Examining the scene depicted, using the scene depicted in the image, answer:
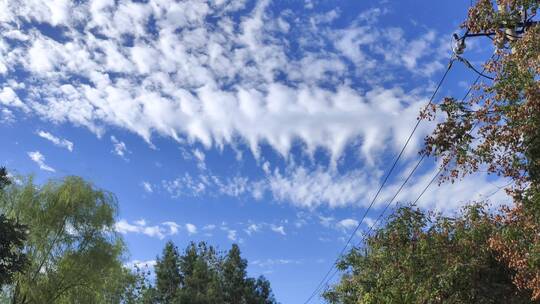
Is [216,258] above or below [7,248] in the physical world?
above

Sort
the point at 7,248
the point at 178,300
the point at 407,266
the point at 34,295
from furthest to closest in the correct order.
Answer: the point at 178,300 < the point at 34,295 < the point at 7,248 < the point at 407,266

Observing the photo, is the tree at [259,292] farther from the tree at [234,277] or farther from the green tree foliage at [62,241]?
the green tree foliage at [62,241]

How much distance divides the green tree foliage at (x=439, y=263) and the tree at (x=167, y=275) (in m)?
42.7

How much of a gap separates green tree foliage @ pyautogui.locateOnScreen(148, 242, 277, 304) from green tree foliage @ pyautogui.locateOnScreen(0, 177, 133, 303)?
90.1ft

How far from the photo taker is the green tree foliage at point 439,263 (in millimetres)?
13594

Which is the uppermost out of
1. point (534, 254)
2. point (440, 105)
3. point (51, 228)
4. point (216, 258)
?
point (216, 258)

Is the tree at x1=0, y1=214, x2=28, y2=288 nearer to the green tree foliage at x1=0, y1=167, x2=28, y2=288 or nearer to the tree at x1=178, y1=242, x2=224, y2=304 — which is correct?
the green tree foliage at x1=0, y1=167, x2=28, y2=288

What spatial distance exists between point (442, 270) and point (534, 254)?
6387mm

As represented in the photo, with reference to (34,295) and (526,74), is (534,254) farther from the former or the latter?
(34,295)

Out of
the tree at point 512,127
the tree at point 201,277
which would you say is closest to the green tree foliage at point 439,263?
the tree at point 512,127

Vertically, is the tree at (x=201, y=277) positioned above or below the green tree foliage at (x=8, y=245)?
above

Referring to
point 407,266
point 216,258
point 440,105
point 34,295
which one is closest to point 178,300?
point 216,258

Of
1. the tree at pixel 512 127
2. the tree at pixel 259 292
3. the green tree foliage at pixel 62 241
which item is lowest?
the tree at pixel 512 127

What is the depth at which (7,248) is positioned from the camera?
58.2 feet
